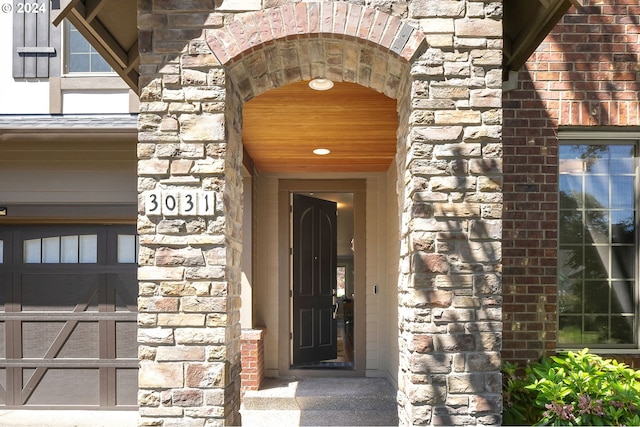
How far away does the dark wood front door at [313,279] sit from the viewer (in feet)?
25.3

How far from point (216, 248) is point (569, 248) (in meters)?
3.07

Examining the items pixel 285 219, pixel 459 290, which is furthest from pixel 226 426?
pixel 285 219

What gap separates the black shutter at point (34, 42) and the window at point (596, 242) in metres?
4.89

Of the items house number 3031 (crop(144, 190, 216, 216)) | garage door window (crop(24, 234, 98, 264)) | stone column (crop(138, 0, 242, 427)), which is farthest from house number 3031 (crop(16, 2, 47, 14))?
house number 3031 (crop(144, 190, 216, 216))

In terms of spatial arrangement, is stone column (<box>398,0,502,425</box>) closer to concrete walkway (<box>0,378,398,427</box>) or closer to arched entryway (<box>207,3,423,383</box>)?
arched entryway (<box>207,3,423,383</box>)

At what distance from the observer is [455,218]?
3262mm

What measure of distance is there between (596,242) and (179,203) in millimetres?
3477

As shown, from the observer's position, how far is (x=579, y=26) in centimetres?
455

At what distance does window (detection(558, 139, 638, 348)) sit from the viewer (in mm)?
4695

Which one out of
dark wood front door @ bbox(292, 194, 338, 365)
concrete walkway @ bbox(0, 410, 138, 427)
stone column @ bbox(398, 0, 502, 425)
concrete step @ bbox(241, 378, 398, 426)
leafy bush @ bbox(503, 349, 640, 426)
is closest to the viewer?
stone column @ bbox(398, 0, 502, 425)

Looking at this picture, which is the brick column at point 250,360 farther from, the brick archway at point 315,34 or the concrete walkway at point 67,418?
the brick archway at point 315,34

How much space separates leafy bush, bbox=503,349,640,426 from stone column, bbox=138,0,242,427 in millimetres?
2097

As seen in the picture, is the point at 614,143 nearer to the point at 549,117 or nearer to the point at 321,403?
the point at 549,117

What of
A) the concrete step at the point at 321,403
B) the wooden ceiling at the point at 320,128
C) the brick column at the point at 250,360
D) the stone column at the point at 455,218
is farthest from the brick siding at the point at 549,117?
the brick column at the point at 250,360
